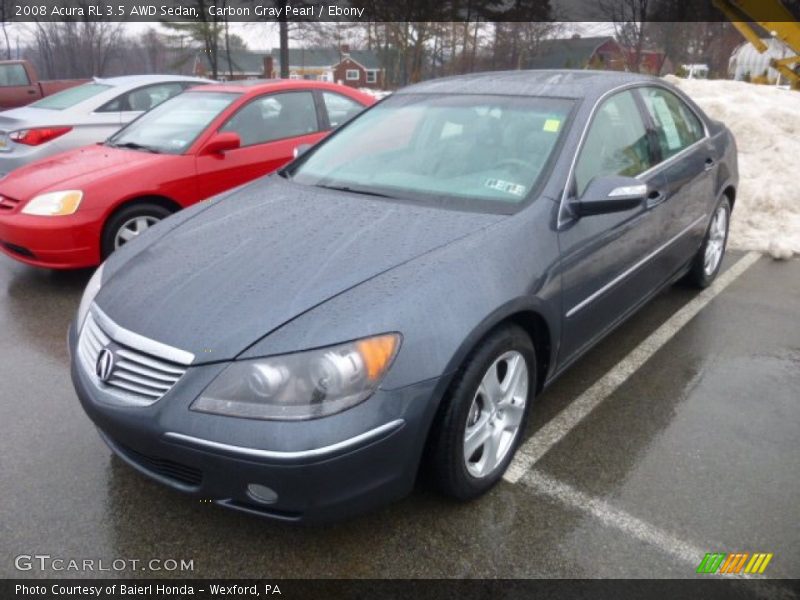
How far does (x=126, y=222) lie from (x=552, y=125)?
326 centimetres

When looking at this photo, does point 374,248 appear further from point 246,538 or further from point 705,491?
point 705,491

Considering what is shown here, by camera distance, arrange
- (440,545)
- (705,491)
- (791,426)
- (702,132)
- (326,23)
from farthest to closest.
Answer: (326,23)
(702,132)
(791,426)
(705,491)
(440,545)

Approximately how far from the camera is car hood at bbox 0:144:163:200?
15.0 ft

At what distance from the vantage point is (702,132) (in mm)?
4320

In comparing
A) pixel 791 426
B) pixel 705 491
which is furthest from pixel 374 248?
pixel 791 426

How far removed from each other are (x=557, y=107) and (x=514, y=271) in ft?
3.66

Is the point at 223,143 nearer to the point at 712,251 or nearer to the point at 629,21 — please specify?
the point at 712,251

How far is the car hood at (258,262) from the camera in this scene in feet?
6.82

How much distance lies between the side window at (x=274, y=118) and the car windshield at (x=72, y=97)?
8.91ft

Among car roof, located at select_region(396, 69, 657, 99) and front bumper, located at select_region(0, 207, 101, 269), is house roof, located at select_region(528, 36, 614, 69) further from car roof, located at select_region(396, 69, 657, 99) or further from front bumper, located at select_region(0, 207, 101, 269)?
front bumper, located at select_region(0, 207, 101, 269)

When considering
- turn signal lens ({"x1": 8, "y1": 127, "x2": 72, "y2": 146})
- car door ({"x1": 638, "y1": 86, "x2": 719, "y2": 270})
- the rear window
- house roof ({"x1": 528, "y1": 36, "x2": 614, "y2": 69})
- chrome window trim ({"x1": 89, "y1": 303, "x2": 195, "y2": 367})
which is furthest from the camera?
house roof ({"x1": 528, "y1": 36, "x2": 614, "y2": 69})

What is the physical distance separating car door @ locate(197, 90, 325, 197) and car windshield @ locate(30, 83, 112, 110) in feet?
8.95

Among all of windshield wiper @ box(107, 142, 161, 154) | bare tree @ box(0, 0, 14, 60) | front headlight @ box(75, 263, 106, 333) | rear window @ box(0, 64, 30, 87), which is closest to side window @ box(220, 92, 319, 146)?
windshield wiper @ box(107, 142, 161, 154)

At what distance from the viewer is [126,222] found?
470 centimetres
